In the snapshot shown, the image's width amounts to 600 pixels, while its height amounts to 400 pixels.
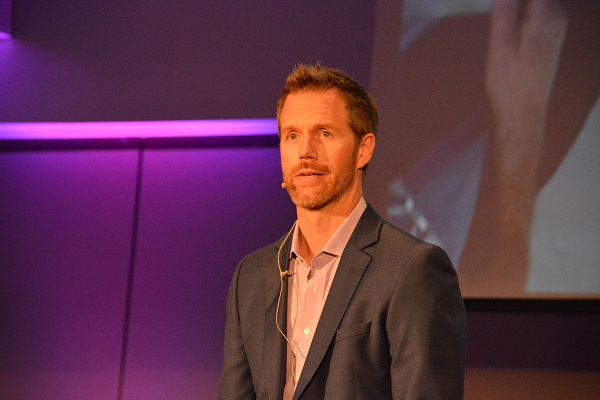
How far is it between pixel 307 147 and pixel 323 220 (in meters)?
0.19

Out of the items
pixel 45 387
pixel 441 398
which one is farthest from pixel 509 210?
pixel 45 387

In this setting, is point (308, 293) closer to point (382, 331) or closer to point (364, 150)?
point (382, 331)

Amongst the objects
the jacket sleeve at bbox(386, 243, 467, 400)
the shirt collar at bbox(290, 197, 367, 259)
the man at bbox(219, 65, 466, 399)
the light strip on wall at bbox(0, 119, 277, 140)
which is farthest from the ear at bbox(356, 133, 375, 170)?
the light strip on wall at bbox(0, 119, 277, 140)

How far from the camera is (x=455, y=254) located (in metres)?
3.40

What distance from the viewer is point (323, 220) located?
6.26 ft

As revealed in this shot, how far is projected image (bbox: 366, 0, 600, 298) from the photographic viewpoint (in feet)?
10.9

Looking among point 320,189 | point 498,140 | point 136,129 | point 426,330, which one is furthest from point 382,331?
point 136,129

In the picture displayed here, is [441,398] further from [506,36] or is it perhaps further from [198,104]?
[198,104]

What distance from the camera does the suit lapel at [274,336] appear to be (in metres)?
1.83

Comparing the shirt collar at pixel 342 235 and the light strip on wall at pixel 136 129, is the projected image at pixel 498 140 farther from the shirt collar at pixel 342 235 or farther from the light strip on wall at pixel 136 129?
the shirt collar at pixel 342 235

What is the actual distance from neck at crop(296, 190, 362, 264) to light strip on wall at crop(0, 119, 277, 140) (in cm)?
196

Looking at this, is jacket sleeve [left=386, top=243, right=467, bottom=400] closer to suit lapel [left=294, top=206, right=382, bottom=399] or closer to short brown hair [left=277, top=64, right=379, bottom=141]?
suit lapel [left=294, top=206, right=382, bottom=399]

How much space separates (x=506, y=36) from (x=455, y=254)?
3.36 ft

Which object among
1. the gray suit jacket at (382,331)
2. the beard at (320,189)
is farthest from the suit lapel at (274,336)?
the beard at (320,189)
